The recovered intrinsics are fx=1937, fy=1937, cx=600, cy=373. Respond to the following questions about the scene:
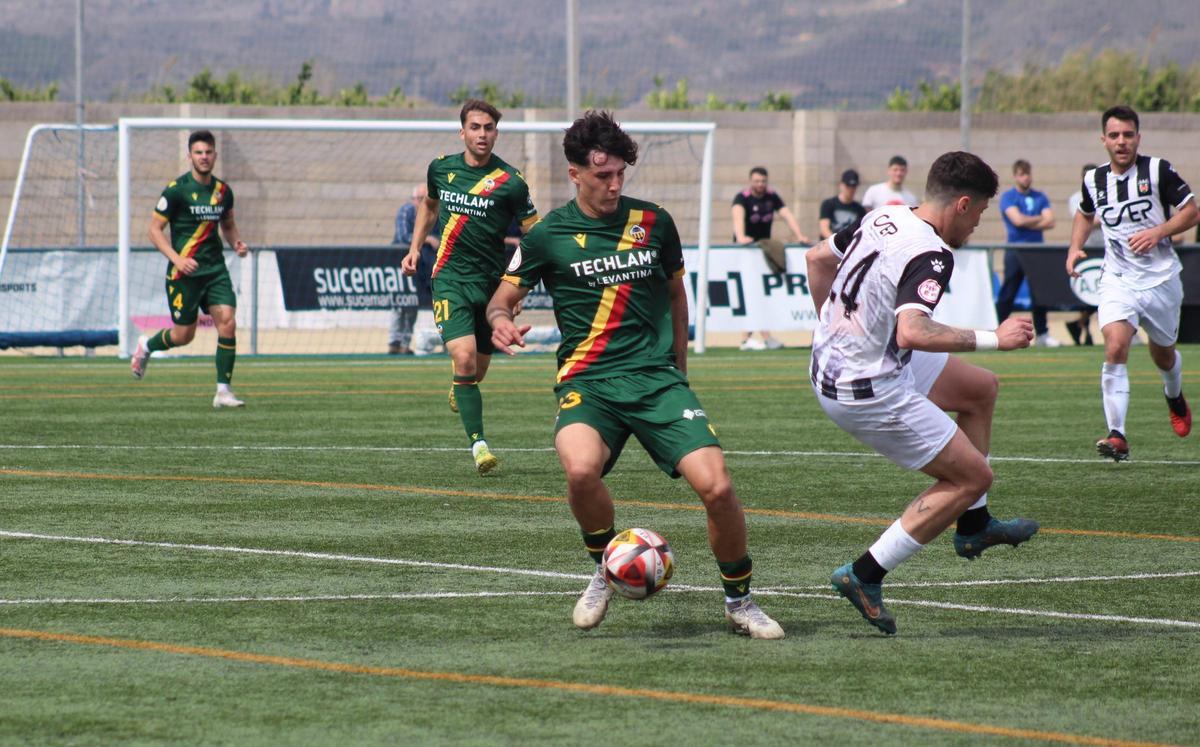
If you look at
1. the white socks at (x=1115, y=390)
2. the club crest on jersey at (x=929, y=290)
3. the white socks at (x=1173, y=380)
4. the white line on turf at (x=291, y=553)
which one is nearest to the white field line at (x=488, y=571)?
the white line on turf at (x=291, y=553)

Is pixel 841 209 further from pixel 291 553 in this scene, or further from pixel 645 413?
pixel 645 413

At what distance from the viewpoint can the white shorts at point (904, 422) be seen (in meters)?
6.46

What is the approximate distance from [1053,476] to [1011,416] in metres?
4.05

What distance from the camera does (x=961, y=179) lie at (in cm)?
637

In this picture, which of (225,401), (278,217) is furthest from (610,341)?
(278,217)

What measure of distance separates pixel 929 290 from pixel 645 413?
1.02 metres

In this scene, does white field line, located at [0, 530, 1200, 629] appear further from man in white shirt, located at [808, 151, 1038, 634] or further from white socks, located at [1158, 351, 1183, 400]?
white socks, located at [1158, 351, 1183, 400]

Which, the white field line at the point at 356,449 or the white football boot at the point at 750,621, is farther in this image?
the white field line at the point at 356,449

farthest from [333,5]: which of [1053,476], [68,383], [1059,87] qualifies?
[1053,476]

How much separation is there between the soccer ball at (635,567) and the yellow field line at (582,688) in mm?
839

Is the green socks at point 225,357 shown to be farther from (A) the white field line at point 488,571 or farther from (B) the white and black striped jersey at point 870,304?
(B) the white and black striped jersey at point 870,304

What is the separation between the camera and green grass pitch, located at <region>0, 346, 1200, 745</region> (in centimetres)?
498

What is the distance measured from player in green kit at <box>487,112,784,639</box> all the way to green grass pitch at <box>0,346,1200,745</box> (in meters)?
0.39

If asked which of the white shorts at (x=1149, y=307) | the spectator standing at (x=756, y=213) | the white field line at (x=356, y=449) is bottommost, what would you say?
the white field line at (x=356, y=449)
